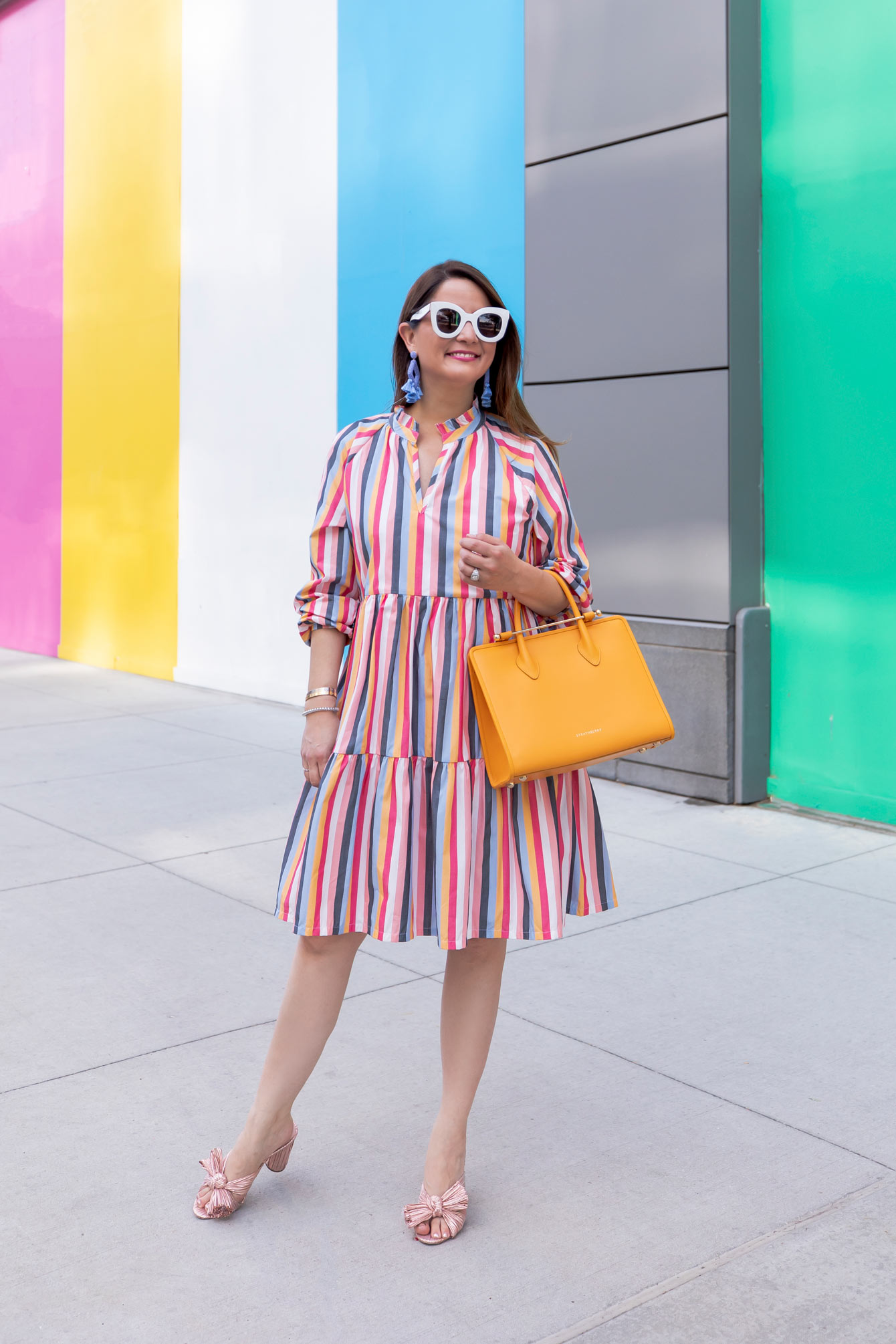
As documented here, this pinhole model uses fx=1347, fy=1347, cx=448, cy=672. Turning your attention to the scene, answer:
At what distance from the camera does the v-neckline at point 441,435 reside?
2.59 metres

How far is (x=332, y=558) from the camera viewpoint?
268 cm

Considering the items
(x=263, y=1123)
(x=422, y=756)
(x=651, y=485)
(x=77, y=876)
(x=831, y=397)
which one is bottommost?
(x=263, y=1123)

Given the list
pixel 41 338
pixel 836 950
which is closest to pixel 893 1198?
pixel 836 950

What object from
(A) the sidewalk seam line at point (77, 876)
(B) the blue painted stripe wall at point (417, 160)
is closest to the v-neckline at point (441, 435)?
(A) the sidewalk seam line at point (77, 876)

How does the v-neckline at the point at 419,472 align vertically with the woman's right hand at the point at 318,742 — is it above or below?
above

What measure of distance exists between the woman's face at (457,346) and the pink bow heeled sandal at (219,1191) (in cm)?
158

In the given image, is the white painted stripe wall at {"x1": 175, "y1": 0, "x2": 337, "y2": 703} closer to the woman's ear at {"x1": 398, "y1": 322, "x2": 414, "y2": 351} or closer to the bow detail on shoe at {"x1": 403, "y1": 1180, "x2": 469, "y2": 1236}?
the woman's ear at {"x1": 398, "y1": 322, "x2": 414, "y2": 351}

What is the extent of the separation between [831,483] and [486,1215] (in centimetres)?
397

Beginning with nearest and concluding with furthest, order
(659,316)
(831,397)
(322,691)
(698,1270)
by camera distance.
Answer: (698,1270) → (322,691) → (831,397) → (659,316)

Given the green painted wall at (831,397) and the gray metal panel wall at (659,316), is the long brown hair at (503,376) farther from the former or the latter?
the gray metal panel wall at (659,316)

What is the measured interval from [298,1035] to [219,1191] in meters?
0.34

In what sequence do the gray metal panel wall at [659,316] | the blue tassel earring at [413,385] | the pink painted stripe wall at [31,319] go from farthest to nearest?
the pink painted stripe wall at [31,319] → the gray metal panel wall at [659,316] → the blue tassel earring at [413,385]

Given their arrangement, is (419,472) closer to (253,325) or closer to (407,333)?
(407,333)

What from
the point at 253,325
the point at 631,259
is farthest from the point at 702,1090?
the point at 253,325
